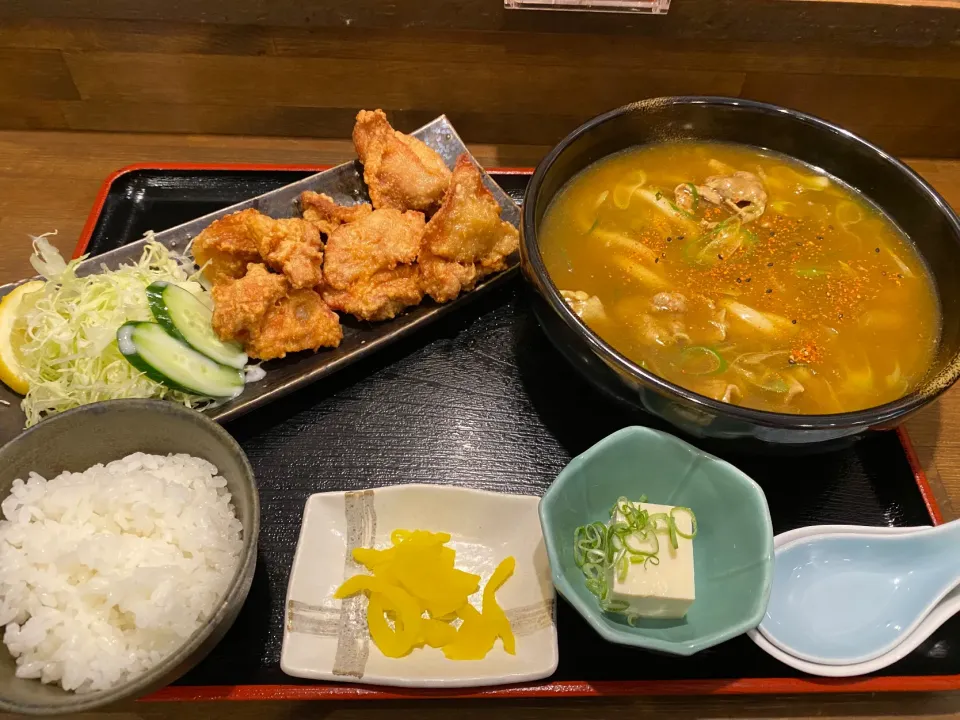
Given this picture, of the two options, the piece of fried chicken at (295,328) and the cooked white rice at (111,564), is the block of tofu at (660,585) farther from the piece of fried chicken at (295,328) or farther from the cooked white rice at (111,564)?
the piece of fried chicken at (295,328)

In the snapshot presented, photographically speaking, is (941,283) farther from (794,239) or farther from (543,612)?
(543,612)

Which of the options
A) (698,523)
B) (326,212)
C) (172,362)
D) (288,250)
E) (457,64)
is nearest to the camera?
(698,523)

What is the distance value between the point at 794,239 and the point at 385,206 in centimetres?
140

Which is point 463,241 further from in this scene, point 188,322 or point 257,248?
point 188,322

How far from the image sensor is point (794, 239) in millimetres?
2148

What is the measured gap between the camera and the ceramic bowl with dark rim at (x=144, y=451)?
4.28 feet

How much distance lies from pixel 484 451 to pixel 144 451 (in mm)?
923

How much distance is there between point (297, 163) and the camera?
300 centimetres

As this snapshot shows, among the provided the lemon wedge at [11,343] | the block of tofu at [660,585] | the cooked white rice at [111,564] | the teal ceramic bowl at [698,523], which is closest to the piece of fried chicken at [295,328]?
the cooked white rice at [111,564]

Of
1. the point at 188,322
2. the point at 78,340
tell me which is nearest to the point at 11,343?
the point at 78,340

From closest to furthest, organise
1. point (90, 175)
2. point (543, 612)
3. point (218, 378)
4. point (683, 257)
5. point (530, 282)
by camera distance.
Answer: point (543, 612)
point (530, 282)
point (218, 378)
point (683, 257)
point (90, 175)

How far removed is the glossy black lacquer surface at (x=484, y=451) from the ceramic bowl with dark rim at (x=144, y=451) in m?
0.27

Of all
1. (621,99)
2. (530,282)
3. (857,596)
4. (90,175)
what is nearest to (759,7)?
(621,99)

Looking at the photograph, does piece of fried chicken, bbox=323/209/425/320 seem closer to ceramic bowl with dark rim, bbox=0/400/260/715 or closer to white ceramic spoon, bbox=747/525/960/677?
ceramic bowl with dark rim, bbox=0/400/260/715
